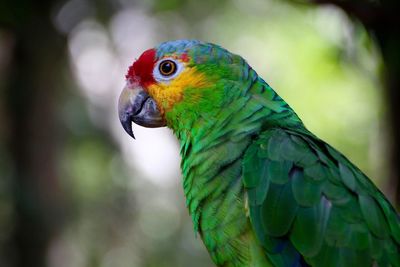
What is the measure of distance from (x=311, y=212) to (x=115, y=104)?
8.13 m

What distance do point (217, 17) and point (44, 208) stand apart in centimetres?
678

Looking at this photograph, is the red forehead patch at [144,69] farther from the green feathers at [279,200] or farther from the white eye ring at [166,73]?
the green feathers at [279,200]

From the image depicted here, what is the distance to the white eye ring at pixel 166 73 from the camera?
3.07m

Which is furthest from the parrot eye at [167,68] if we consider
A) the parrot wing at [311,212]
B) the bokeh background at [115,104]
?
the bokeh background at [115,104]

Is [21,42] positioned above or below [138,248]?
above

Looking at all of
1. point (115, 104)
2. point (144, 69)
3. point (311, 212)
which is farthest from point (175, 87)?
point (115, 104)

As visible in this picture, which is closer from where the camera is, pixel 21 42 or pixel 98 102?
pixel 21 42

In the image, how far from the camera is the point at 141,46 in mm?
10508

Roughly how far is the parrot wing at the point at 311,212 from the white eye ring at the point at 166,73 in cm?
67

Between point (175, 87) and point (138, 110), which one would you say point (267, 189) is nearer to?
point (175, 87)

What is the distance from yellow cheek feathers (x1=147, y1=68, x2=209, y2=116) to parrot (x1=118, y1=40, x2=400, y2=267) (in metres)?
0.02

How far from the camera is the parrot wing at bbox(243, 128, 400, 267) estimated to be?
8.27 feet

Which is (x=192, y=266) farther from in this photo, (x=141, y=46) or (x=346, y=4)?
(x=346, y=4)

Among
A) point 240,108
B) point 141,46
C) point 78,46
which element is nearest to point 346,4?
point 240,108
